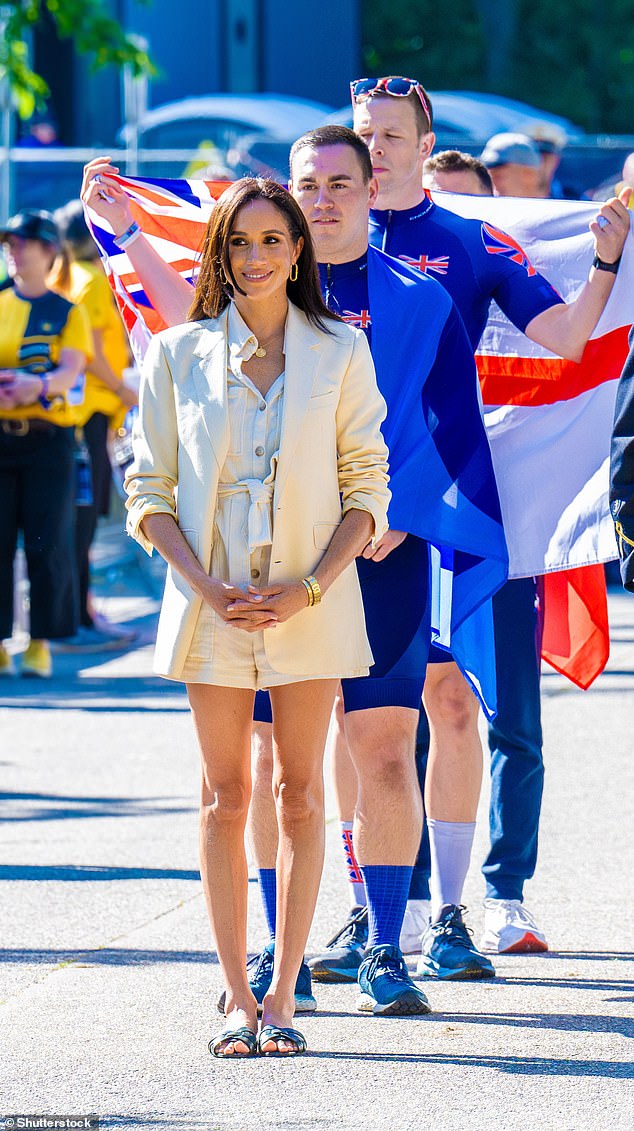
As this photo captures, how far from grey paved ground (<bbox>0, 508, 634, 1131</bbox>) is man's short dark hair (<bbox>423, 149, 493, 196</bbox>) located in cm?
218

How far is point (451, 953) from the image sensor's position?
5344mm

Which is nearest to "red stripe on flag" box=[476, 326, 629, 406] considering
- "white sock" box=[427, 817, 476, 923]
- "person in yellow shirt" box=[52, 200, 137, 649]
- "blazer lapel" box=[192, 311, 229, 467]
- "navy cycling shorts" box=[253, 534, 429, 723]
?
"navy cycling shorts" box=[253, 534, 429, 723]

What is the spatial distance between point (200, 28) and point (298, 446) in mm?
24865

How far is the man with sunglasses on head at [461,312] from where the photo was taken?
214 inches

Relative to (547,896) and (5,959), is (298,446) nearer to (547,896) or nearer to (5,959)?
(5,959)

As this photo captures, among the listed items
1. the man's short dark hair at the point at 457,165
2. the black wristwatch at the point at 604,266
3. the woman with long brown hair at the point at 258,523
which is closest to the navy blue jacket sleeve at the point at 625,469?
the woman with long brown hair at the point at 258,523

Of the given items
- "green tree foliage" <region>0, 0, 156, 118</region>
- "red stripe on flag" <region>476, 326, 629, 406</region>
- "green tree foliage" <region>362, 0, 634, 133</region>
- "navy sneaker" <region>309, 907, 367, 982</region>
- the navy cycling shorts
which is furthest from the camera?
"green tree foliage" <region>362, 0, 634, 133</region>

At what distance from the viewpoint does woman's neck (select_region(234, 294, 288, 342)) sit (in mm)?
4656

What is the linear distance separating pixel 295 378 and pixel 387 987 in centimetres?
149

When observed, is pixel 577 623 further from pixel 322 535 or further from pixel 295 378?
pixel 295 378

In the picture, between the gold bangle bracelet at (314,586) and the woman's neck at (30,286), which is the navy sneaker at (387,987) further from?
the woman's neck at (30,286)

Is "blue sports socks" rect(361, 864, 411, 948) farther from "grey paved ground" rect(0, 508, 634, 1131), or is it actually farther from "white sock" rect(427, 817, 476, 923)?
"white sock" rect(427, 817, 476, 923)

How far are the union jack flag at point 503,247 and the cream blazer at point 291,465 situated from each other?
99 cm

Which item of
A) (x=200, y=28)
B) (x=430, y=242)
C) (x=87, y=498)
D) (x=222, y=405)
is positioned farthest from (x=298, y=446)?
(x=200, y=28)
